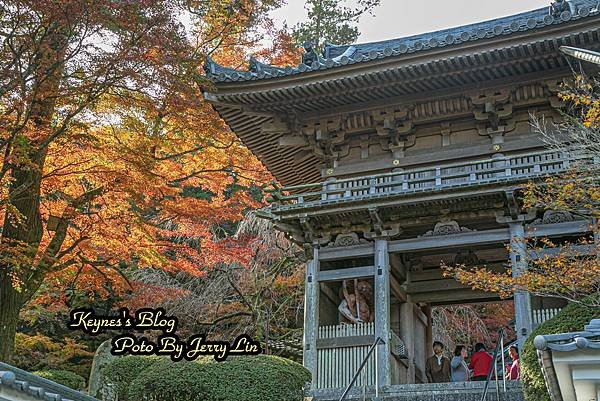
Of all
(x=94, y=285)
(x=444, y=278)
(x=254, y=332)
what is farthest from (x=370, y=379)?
(x=254, y=332)

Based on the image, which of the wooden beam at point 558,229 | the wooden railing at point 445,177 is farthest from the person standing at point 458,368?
the wooden railing at point 445,177

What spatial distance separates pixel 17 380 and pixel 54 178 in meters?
6.98

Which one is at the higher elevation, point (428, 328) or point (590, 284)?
point (428, 328)

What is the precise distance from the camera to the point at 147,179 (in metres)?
12.7

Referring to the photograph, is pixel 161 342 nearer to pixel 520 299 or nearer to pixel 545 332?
pixel 520 299

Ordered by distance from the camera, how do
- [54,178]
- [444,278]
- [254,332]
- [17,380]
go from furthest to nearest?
[254,332] < [444,278] < [54,178] < [17,380]

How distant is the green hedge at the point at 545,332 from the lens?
833 cm

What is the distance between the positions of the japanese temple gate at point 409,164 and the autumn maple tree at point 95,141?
127 cm

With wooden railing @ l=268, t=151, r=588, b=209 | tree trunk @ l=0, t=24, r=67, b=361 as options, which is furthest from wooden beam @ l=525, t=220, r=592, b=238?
tree trunk @ l=0, t=24, r=67, b=361

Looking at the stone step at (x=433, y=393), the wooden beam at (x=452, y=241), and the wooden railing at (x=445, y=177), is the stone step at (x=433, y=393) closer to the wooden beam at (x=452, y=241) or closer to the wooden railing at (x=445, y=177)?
the wooden beam at (x=452, y=241)

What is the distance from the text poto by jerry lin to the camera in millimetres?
10914

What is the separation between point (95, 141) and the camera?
11805mm

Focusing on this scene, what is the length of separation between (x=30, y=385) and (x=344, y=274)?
6.92 m

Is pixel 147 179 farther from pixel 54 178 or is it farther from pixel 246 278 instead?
pixel 246 278
